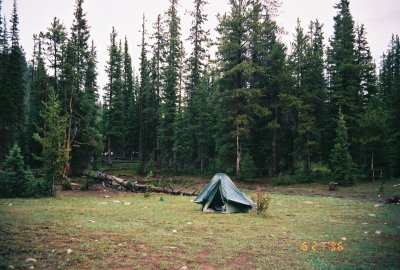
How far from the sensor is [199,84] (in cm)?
4494

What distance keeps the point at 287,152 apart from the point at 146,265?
34.6m

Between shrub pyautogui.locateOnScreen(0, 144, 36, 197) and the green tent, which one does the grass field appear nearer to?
the green tent

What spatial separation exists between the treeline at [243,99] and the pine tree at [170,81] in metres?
0.15

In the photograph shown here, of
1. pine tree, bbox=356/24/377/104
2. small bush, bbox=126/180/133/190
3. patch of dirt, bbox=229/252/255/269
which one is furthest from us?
pine tree, bbox=356/24/377/104

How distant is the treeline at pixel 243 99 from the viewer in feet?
108

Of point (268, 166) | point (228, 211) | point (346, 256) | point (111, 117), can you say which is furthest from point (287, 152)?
point (346, 256)

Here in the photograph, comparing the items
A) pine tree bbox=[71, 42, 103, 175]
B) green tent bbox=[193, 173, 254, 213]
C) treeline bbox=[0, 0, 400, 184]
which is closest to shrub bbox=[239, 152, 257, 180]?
treeline bbox=[0, 0, 400, 184]

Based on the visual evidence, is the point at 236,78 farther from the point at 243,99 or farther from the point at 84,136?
the point at 84,136

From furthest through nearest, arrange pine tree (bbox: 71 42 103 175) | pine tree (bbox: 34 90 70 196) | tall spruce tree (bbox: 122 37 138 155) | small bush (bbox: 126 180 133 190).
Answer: tall spruce tree (bbox: 122 37 138 155)
pine tree (bbox: 71 42 103 175)
small bush (bbox: 126 180 133 190)
pine tree (bbox: 34 90 70 196)

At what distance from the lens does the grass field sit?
782 centimetres

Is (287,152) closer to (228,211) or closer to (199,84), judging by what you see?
(199,84)
